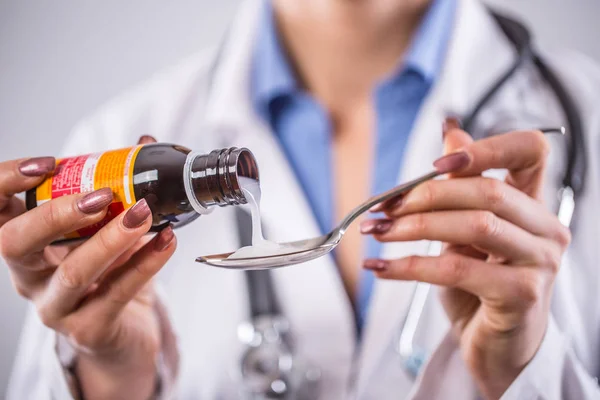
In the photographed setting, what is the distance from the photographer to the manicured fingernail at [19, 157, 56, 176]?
386 millimetres

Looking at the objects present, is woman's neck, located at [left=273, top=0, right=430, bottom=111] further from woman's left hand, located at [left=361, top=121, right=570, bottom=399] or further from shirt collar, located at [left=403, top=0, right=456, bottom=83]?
woman's left hand, located at [left=361, top=121, right=570, bottom=399]

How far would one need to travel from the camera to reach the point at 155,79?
692mm

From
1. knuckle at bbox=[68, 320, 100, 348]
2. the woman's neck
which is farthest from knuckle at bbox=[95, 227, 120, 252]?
the woman's neck

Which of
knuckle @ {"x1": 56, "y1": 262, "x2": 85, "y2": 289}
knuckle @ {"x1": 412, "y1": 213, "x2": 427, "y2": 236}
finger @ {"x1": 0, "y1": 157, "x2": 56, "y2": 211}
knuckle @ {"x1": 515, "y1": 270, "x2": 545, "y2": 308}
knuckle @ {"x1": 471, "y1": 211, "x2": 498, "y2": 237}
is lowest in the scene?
knuckle @ {"x1": 515, "y1": 270, "x2": 545, "y2": 308}

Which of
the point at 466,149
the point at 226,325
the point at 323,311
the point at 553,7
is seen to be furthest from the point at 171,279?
the point at 553,7

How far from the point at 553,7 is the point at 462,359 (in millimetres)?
479

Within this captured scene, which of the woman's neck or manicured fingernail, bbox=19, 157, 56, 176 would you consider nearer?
manicured fingernail, bbox=19, 157, 56, 176

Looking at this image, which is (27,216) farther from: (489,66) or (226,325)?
(489,66)

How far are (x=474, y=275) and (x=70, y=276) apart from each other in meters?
0.33

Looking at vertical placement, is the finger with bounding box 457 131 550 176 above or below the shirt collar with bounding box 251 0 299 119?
below

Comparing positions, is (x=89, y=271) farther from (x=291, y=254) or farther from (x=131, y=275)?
(x=291, y=254)

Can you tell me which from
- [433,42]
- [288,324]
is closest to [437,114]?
[433,42]

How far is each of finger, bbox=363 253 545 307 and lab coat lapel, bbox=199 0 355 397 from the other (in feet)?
0.66

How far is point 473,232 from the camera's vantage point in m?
0.41
